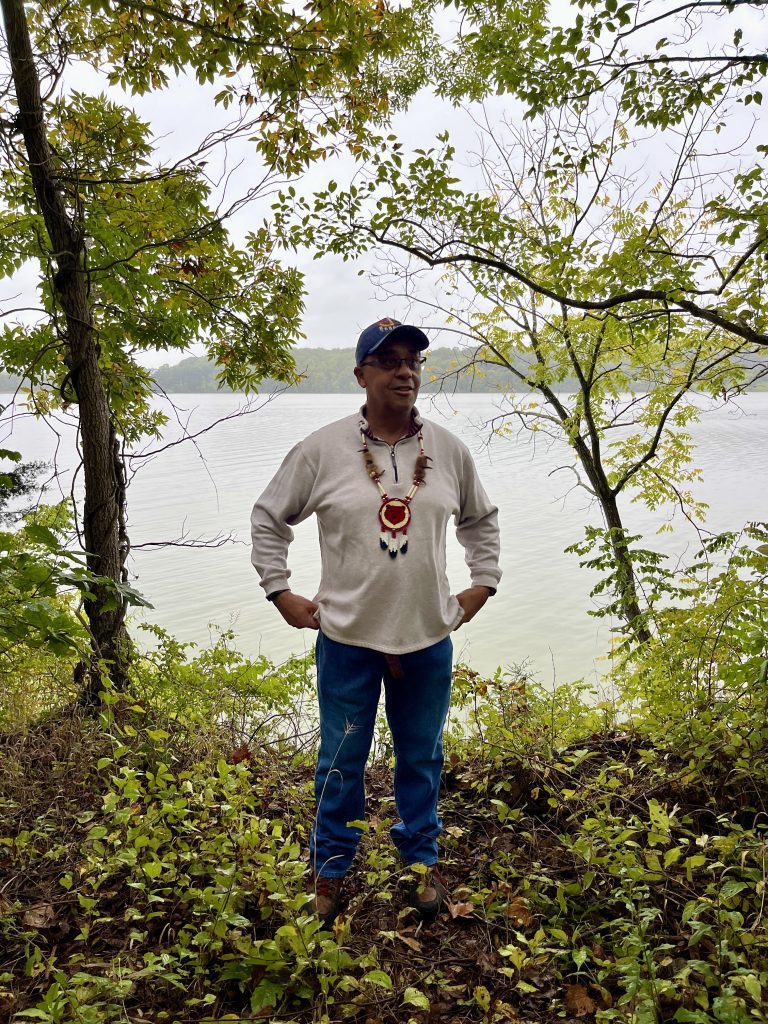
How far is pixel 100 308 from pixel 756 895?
4.85m

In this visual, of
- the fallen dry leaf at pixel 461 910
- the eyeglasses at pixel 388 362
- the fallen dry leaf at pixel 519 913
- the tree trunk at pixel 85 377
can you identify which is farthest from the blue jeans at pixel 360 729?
the tree trunk at pixel 85 377

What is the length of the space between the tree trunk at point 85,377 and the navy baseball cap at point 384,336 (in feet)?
6.25

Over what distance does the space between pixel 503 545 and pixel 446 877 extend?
50.8ft

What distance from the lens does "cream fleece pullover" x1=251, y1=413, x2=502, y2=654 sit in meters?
2.49

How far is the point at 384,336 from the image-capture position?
8.32ft

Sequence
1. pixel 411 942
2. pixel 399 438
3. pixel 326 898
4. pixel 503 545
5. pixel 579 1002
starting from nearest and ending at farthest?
pixel 579 1002 → pixel 411 942 → pixel 326 898 → pixel 399 438 → pixel 503 545

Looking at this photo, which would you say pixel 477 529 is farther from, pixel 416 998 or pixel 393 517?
pixel 416 998

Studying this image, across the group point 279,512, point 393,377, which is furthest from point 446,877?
point 393,377

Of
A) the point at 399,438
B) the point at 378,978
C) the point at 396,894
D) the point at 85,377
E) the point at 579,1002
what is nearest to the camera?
the point at 378,978

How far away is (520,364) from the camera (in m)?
12.2

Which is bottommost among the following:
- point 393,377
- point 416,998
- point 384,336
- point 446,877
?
point 446,877

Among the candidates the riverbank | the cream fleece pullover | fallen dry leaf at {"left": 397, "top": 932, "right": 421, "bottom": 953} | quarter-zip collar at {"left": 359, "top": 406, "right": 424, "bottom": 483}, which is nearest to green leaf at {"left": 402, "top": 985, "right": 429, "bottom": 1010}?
the riverbank

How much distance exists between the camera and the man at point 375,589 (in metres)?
2.50

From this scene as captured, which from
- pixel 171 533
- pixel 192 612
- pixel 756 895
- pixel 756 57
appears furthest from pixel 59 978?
pixel 171 533
